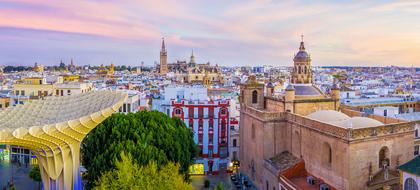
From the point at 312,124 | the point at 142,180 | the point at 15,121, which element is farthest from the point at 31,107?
the point at 312,124

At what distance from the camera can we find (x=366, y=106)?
200ft

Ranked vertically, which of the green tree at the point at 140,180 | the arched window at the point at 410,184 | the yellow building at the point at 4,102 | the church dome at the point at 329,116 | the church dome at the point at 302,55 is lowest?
the arched window at the point at 410,184

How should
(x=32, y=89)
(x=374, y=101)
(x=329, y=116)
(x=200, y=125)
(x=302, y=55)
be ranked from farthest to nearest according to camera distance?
(x=32, y=89), (x=374, y=101), (x=200, y=125), (x=302, y=55), (x=329, y=116)

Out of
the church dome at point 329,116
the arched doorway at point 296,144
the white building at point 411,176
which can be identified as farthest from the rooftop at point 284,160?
the white building at point 411,176

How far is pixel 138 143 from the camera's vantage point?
105 ft

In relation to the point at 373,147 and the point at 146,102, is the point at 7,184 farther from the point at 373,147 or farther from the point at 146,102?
the point at 373,147

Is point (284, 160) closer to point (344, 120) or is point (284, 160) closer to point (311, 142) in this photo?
point (311, 142)

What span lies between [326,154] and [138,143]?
15.5 meters

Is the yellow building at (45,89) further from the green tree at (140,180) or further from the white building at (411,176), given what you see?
the white building at (411,176)

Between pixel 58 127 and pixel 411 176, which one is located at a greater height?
pixel 58 127

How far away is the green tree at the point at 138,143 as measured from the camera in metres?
31.5

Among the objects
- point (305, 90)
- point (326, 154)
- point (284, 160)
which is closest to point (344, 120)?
point (326, 154)

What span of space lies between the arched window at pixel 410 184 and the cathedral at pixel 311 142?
4.81m

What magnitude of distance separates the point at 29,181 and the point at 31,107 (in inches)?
616
